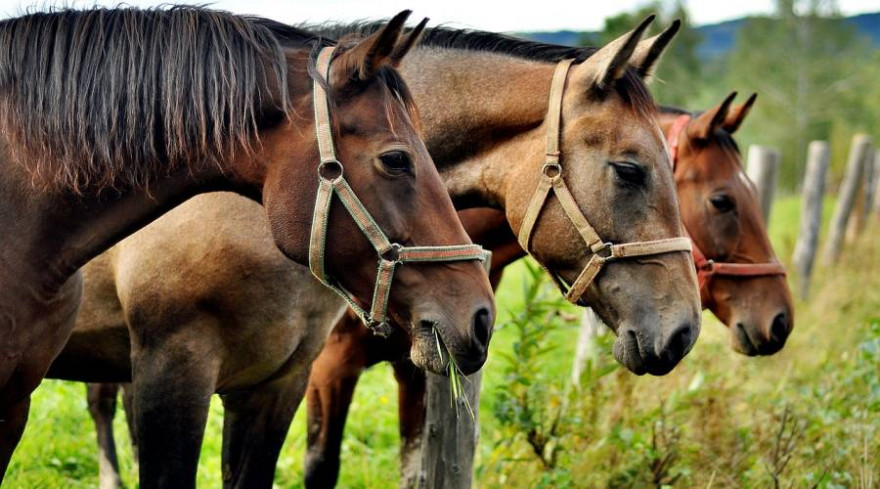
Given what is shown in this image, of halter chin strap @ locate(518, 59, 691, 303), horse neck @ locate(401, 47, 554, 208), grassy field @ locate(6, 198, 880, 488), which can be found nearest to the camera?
halter chin strap @ locate(518, 59, 691, 303)

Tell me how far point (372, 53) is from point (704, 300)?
2695 mm

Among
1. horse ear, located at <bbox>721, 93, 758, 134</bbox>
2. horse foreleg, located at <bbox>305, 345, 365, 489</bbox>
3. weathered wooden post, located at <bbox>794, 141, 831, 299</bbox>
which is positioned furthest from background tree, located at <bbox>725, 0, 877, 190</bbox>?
horse foreleg, located at <bbox>305, 345, 365, 489</bbox>

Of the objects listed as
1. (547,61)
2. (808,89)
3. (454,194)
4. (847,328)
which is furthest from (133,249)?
(808,89)

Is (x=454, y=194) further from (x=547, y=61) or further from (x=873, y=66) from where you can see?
(x=873, y=66)

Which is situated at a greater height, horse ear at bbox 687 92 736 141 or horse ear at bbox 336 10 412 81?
horse ear at bbox 336 10 412 81

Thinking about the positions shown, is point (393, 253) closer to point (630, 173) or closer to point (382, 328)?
point (382, 328)

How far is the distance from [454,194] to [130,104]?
1.42m

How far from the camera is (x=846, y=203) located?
1223 cm

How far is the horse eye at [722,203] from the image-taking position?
458 cm

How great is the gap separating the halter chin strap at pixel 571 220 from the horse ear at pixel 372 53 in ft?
2.89

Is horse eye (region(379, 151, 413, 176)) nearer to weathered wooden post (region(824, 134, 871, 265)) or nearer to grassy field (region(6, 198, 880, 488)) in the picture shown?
grassy field (region(6, 198, 880, 488))

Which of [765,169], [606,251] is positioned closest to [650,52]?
[606,251]

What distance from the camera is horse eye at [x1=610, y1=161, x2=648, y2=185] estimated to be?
3234 millimetres

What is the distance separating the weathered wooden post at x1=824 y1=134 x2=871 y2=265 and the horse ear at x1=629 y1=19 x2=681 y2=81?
968 centimetres
